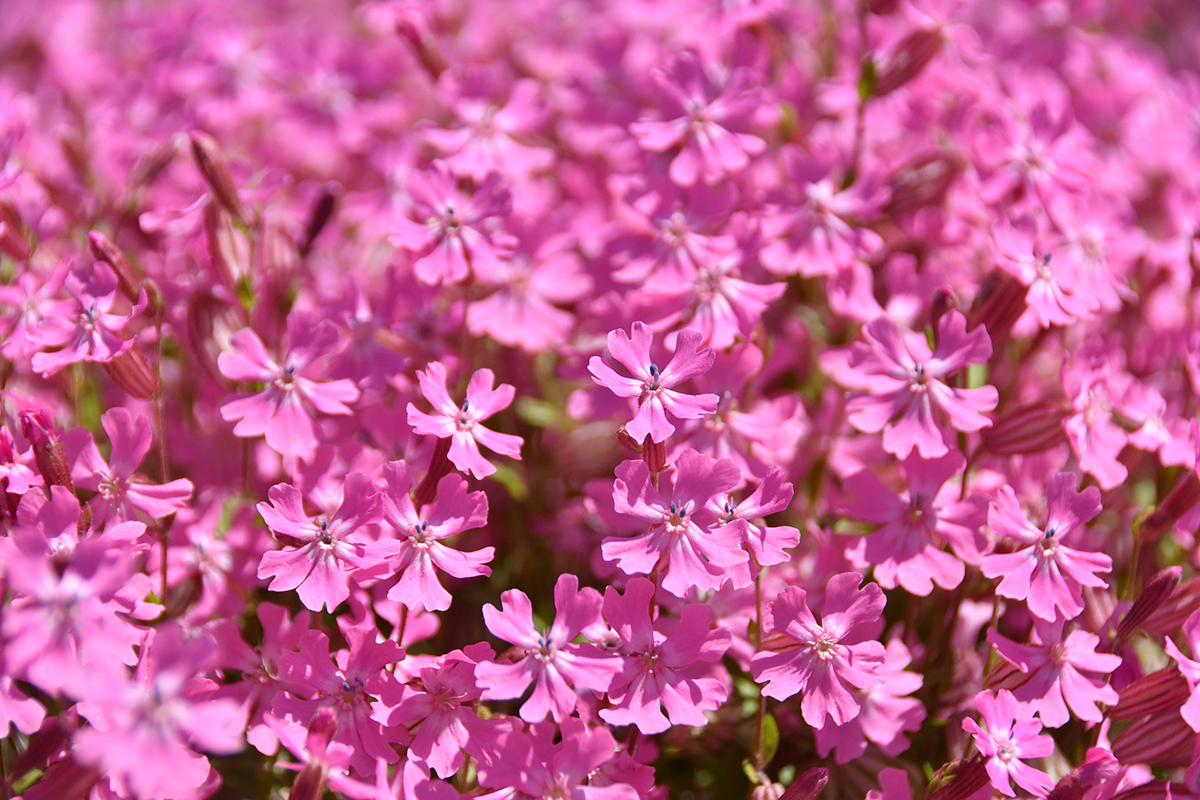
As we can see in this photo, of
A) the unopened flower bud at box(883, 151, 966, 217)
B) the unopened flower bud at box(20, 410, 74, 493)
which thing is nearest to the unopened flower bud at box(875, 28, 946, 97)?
the unopened flower bud at box(883, 151, 966, 217)

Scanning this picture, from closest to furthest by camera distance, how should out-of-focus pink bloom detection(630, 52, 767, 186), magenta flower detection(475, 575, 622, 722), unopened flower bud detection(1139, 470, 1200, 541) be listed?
magenta flower detection(475, 575, 622, 722) → unopened flower bud detection(1139, 470, 1200, 541) → out-of-focus pink bloom detection(630, 52, 767, 186)

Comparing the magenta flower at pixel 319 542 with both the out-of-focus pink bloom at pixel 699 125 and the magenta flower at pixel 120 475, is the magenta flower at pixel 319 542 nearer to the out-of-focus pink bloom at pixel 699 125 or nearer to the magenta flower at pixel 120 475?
the magenta flower at pixel 120 475

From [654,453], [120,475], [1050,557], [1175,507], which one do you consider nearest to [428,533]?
[654,453]

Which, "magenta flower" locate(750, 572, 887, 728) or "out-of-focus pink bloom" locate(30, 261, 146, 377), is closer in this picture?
"magenta flower" locate(750, 572, 887, 728)

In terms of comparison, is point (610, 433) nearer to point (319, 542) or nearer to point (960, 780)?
point (319, 542)

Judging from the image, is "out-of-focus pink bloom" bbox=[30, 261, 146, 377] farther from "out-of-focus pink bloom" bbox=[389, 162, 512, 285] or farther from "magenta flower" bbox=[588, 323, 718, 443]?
"magenta flower" bbox=[588, 323, 718, 443]

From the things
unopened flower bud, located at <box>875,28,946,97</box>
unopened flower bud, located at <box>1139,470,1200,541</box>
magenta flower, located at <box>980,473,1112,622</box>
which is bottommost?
unopened flower bud, located at <box>1139,470,1200,541</box>

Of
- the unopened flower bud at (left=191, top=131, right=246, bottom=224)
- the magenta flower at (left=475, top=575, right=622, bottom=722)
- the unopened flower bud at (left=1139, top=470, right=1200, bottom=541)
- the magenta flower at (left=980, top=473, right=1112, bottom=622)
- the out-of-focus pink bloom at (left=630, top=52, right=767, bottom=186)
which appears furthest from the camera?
the out-of-focus pink bloom at (left=630, top=52, right=767, bottom=186)

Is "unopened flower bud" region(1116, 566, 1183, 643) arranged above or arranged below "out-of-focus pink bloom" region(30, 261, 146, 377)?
below
